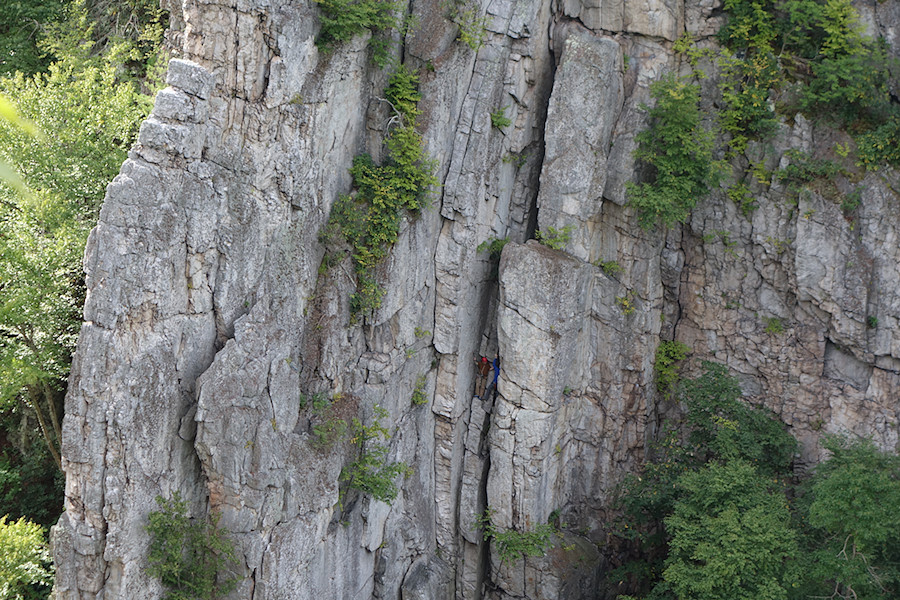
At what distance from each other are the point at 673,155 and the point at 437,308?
7.06 m

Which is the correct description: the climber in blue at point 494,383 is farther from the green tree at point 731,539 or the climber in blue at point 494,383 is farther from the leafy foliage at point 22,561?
the leafy foliage at point 22,561

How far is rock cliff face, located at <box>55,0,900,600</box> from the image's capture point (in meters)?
13.5

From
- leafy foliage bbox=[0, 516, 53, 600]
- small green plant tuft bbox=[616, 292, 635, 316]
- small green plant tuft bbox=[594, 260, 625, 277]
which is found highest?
small green plant tuft bbox=[594, 260, 625, 277]

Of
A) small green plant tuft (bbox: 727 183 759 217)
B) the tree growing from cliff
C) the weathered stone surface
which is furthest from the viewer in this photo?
small green plant tuft (bbox: 727 183 759 217)

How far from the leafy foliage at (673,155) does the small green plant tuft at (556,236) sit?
185 cm

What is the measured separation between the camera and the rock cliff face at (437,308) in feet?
44.2

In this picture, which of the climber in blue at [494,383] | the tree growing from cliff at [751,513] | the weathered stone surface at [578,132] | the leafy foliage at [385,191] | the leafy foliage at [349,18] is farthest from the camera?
the climber in blue at [494,383]

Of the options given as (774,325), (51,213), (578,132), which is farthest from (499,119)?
(51,213)

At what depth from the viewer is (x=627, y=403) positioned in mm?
21641

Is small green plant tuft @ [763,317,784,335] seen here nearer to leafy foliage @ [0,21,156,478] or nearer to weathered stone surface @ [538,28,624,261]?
weathered stone surface @ [538,28,624,261]

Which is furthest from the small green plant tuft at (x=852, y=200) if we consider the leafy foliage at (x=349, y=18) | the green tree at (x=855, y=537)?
the leafy foliage at (x=349, y=18)

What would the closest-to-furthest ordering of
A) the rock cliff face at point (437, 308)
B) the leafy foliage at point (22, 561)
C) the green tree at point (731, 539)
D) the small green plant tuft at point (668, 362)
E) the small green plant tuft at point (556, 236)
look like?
the rock cliff face at point (437, 308)
the leafy foliage at point (22, 561)
the green tree at point (731, 539)
the small green plant tuft at point (556, 236)
the small green plant tuft at point (668, 362)

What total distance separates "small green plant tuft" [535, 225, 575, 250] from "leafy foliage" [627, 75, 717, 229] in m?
1.85

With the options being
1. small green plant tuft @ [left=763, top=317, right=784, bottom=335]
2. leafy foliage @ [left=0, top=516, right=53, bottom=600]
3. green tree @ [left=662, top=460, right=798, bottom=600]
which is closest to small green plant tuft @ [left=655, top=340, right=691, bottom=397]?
small green plant tuft @ [left=763, top=317, right=784, bottom=335]
